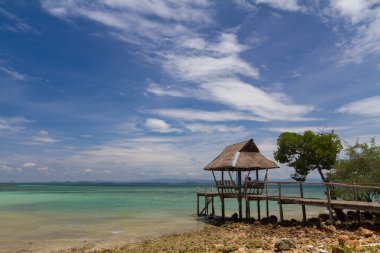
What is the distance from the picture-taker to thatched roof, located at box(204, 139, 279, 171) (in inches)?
871

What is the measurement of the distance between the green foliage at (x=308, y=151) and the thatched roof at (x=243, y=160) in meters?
4.95

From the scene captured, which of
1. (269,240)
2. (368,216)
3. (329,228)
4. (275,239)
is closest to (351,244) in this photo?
(269,240)

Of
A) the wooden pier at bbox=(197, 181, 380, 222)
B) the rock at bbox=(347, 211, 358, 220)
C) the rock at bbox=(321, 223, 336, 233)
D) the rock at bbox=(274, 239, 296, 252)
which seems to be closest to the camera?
the rock at bbox=(274, 239, 296, 252)

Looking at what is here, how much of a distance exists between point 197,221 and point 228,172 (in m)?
4.79

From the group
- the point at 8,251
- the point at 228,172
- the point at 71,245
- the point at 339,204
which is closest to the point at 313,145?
the point at 228,172

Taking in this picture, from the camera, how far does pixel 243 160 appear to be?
22.3 m

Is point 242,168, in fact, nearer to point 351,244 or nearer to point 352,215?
point 352,215

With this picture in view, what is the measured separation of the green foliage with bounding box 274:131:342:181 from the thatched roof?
4.95 metres

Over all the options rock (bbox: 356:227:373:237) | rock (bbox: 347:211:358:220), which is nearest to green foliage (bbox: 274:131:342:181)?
rock (bbox: 347:211:358:220)

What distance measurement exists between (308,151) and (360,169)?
15.0 ft

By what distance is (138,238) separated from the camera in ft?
61.2

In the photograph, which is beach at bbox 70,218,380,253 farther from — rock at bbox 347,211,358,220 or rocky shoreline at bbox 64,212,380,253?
rock at bbox 347,211,358,220

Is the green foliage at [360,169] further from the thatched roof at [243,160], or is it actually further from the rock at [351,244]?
the rock at [351,244]

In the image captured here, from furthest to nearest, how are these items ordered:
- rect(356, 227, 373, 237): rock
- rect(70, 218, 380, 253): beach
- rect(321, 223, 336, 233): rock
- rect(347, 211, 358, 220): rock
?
1. rect(347, 211, 358, 220): rock
2. rect(321, 223, 336, 233): rock
3. rect(356, 227, 373, 237): rock
4. rect(70, 218, 380, 253): beach
